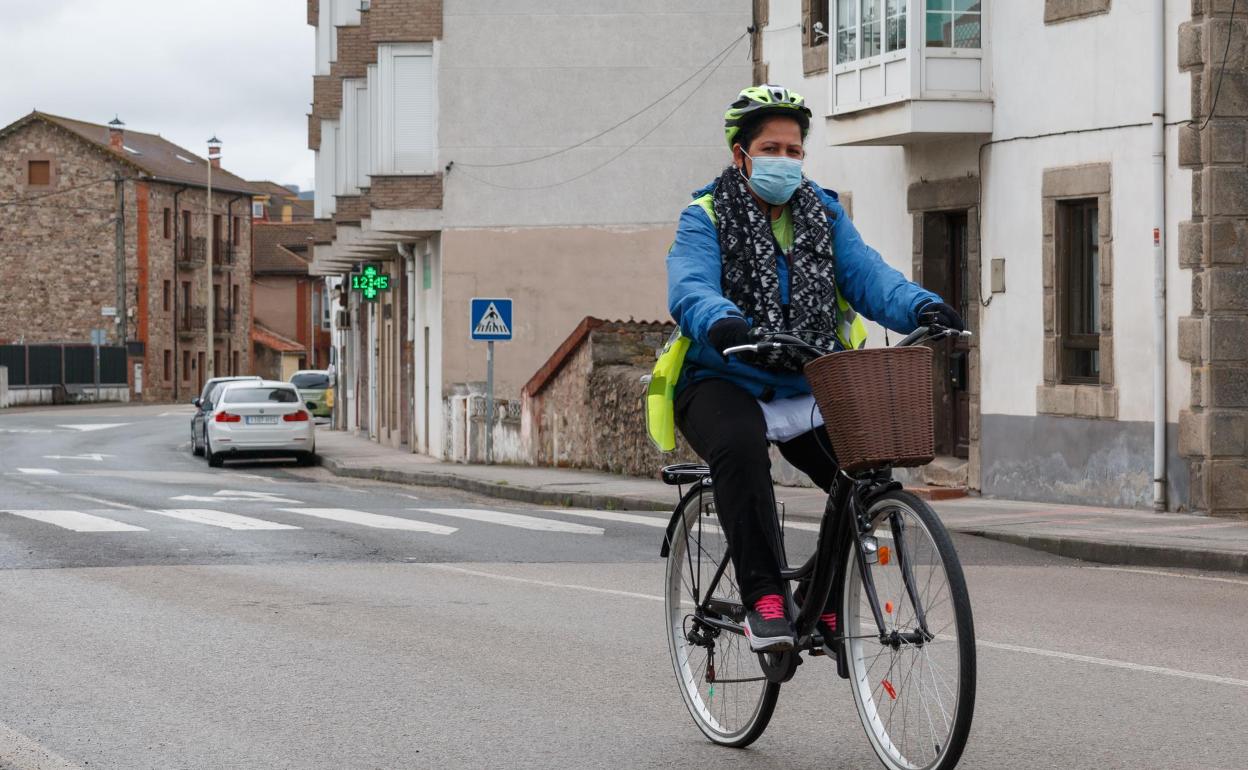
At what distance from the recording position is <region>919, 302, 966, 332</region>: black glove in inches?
206

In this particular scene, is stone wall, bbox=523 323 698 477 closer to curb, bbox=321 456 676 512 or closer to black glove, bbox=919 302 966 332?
curb, bbox=321 456 676 512

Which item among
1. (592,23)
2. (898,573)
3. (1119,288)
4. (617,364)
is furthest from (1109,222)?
(592,23)

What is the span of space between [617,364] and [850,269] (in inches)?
765

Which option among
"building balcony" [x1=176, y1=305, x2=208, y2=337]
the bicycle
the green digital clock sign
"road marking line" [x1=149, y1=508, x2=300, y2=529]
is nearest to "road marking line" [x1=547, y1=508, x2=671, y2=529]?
"road marking line" [x1=149, y1=508, x2=300, y2=529]

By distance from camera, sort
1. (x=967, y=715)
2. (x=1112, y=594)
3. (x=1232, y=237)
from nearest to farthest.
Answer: (x=967, y=715) → (x=1112, y=594) → (x=1232, y=237)

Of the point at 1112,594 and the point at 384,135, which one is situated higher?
the point at 384,135

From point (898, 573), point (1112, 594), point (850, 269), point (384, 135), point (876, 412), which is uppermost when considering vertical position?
point (384, 135)

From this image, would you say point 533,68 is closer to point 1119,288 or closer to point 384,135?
point 384,135

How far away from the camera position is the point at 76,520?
51.9ft

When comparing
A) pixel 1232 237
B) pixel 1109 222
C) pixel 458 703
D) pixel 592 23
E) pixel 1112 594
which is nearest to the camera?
pixel 458 703

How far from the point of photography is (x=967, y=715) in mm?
4680

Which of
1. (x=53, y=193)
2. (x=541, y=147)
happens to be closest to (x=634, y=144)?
(x=541, y=147)

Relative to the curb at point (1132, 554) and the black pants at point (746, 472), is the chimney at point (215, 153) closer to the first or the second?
the curb at point (1132, 554)

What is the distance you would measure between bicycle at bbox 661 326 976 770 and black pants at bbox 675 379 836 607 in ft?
0.32
